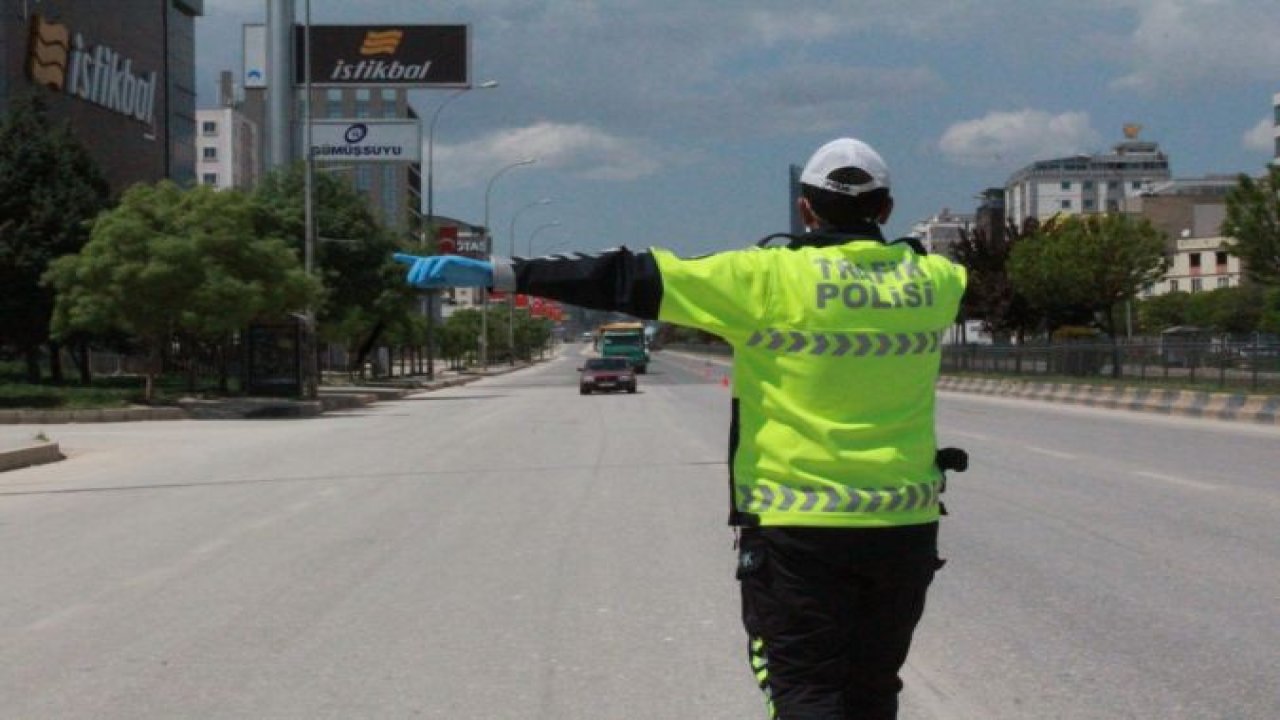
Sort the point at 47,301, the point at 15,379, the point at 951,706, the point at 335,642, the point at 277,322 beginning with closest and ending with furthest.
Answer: the point at 951,706 < the point at 335,642 < the point at 47,301 < the point at 277,322 < the point at 15,379

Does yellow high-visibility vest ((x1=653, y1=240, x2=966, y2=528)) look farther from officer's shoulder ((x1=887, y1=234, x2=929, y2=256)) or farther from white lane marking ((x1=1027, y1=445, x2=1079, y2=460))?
white lane marking ((x1=1027, y1=445, x2=1079, y2=460))

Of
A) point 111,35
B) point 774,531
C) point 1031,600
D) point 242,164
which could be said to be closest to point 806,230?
point 774,531

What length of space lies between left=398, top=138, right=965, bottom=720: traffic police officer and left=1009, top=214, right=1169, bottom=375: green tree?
48.6 m

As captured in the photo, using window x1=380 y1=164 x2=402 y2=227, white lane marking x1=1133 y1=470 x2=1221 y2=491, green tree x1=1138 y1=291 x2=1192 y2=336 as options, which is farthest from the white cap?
window x1=380 y1=164 x2=402 y2=227

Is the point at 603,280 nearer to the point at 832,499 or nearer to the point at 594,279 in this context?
the point at 594,279

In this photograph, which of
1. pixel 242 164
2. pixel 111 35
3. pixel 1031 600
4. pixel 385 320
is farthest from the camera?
pixel 242 164

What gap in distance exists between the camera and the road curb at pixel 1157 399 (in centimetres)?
2692

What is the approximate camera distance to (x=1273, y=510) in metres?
12.2

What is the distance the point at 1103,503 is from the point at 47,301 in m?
29.4

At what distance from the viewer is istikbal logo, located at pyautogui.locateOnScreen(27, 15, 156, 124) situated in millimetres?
47188

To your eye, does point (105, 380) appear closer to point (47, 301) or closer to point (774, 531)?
point (47, 301)

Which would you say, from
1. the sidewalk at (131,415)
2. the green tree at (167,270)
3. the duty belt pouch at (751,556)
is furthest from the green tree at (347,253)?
the duty belt pouch at (751,556)

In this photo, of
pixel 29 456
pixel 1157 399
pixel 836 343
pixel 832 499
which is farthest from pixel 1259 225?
pixel 832 499

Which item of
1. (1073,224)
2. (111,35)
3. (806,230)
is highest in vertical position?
(111,35)
